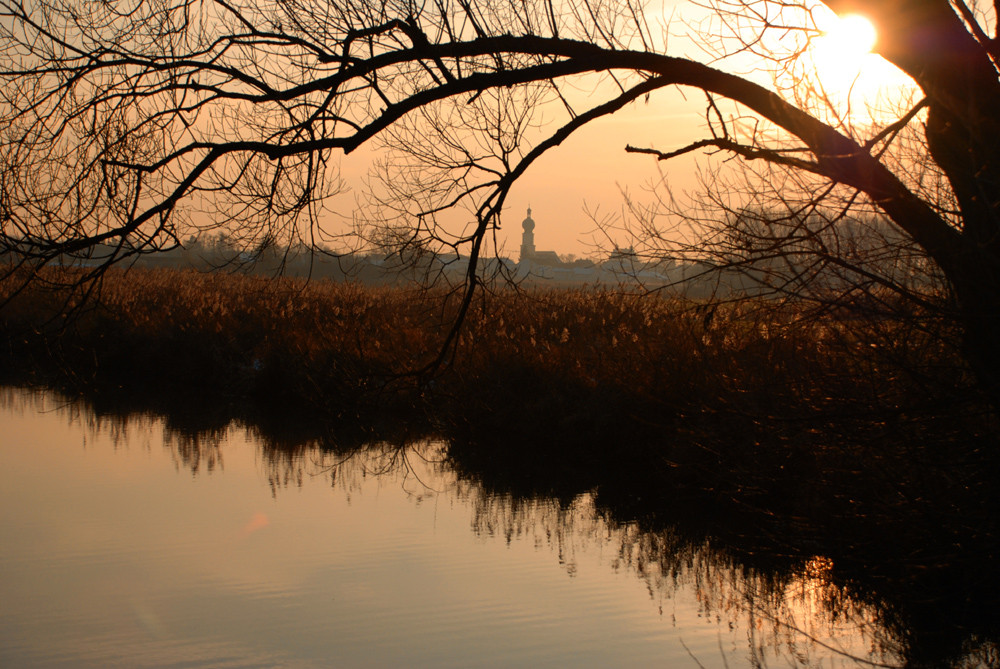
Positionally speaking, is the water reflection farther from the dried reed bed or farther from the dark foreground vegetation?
the dried reed bed

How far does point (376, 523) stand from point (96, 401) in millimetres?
7481

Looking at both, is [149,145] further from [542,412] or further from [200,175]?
[542,412]

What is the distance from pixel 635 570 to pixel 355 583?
2.04 metres

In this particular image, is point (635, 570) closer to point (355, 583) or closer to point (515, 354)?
point (355, 583)

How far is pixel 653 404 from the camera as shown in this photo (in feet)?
30.5

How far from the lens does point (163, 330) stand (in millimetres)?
16078

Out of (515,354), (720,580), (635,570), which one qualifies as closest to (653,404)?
(515,354)

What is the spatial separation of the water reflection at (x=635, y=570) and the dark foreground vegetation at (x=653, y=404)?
45 mm

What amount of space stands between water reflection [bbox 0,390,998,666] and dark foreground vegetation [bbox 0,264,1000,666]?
45mm

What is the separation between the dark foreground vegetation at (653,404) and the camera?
4.91m

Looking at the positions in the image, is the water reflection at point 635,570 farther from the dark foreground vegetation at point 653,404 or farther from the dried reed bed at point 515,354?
the dried reed bed at point 515,354

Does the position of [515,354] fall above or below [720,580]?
above

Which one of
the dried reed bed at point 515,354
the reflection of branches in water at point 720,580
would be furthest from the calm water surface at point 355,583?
the dried reed bed at point 515,354

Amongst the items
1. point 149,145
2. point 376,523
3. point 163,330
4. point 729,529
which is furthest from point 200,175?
point 163,330
